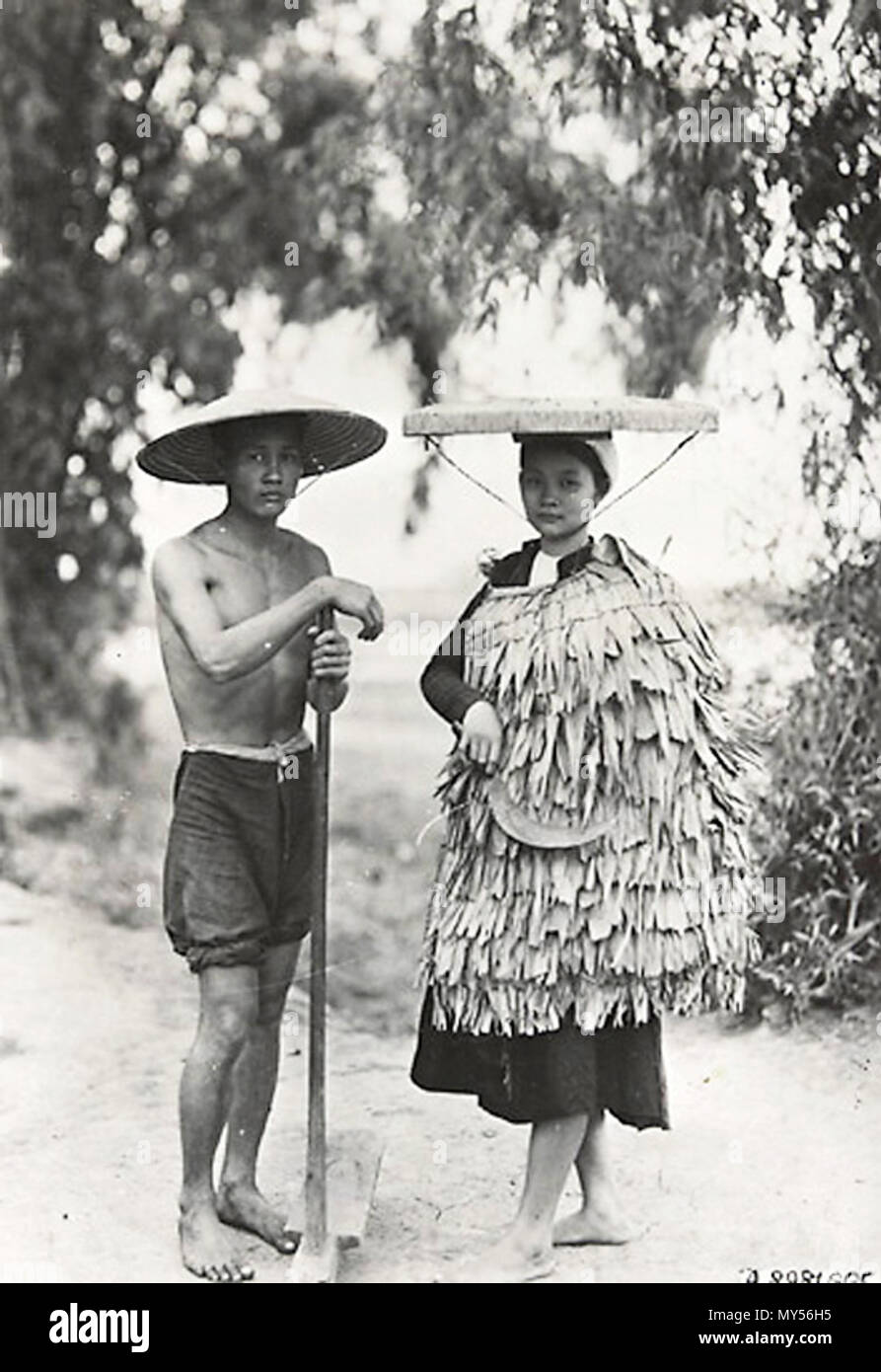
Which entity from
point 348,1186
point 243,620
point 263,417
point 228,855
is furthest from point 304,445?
point 348,1186

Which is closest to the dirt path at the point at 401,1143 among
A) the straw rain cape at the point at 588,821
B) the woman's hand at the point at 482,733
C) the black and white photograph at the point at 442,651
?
the black and white photograph at the point at 442,651

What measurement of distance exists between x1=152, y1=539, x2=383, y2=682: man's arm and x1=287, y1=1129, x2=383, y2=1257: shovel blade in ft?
2.10

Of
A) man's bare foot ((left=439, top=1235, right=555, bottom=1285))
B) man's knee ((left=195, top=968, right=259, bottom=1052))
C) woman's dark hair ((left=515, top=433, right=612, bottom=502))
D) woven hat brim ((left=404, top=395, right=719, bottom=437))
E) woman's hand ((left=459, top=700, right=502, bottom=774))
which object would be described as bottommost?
man's bare foot ((left=439, top=1235, right=555, bottom=1285))

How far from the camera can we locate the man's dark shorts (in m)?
2.23

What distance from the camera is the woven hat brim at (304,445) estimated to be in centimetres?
229

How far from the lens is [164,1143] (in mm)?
2461

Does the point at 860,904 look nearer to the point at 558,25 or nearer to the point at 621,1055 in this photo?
the point at 621,1055

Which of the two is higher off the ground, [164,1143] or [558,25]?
[558,25]

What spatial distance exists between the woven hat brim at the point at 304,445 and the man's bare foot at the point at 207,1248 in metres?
0.88

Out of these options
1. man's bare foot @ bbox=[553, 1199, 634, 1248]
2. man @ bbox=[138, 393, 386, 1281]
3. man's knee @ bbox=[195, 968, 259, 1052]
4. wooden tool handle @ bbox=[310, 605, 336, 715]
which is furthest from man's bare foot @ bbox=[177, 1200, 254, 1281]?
wooden tool handle @ bbox=[310, 605, 336, 715]

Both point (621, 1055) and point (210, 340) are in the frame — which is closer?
Result: point (621, 1055)

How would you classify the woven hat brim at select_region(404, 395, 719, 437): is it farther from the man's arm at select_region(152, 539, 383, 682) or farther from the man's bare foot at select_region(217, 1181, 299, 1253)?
the man's bare foot at select_region(217, 1181, 299, 1253)
